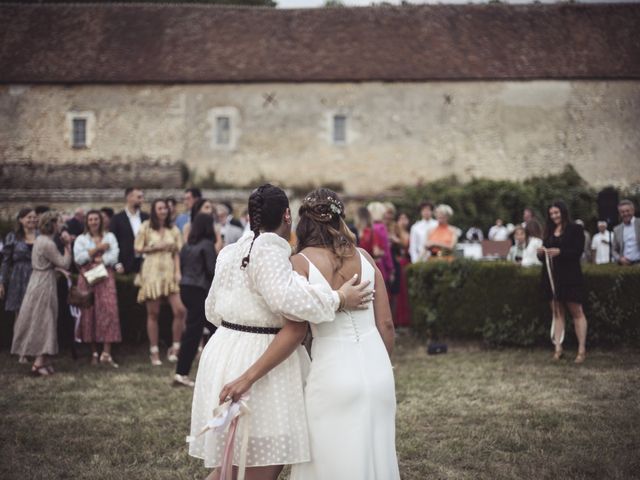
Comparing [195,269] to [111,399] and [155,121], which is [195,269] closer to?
[111,399]

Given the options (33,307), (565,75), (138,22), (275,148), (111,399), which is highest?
(138,22)

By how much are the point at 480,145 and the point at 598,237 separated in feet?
53.9

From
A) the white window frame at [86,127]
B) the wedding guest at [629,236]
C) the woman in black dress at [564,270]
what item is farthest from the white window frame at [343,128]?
the woman in black dress at [564,270]

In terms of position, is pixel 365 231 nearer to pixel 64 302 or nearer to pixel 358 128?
pixel 64 302

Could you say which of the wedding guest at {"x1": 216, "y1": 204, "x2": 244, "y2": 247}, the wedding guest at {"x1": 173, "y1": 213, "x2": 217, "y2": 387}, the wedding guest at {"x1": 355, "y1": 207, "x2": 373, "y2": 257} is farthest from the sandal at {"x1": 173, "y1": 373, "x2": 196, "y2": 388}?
the wedding guest at {"x1": 355, "y1": 207, "x2": 373, "y2": 257}

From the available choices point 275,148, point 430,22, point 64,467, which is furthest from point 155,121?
point 64,467

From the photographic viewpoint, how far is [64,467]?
5.17 metres

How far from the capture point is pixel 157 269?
9047 millimetres

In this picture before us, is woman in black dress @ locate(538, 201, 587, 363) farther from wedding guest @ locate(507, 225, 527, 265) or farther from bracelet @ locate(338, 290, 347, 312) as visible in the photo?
bracelet @ locate(338, 290, 347, 312)

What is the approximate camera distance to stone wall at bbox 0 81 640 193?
92.1ft

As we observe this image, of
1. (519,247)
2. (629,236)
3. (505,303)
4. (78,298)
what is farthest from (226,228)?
(629,236)

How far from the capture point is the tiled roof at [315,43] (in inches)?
1107

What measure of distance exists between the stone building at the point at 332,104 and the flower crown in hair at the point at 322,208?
978 inches

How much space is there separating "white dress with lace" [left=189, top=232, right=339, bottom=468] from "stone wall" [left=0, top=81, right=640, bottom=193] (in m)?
25.0
